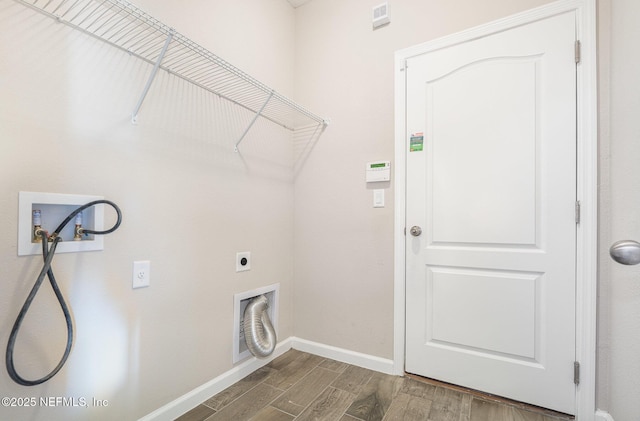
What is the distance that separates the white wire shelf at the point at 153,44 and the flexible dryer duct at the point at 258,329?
1084mm

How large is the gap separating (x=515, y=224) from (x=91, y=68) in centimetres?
220

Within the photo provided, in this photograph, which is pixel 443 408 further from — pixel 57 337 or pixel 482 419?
pixel 57 337

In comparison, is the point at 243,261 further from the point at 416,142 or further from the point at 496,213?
the point at 496,213

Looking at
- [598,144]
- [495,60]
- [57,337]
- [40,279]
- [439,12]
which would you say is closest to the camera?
[40,279]

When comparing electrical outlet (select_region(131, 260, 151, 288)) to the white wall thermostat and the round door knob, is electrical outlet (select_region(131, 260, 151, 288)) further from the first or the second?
the round door knob

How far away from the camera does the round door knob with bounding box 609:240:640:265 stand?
714 millimetres

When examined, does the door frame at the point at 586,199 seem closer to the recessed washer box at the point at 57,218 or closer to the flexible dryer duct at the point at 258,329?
the flexible dryer duct at the point at 258,329

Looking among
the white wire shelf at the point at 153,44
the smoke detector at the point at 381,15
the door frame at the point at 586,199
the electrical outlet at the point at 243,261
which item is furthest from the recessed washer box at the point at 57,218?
the door frame at the point at 586,199

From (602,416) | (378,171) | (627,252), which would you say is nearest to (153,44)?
(378,171)

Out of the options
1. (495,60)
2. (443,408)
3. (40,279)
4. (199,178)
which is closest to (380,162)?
(495,60)

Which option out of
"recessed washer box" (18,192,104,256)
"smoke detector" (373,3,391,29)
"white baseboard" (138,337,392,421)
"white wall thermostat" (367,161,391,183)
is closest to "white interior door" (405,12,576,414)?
"white wall thermostat" (367,161,391,183)

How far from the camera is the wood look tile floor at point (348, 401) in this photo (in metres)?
1.48

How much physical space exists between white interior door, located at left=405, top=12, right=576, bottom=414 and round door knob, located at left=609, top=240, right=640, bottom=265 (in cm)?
90

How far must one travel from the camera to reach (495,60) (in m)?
1.65
